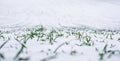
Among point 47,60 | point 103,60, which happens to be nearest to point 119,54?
point 103,60

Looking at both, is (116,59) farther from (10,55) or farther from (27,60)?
(10,55)

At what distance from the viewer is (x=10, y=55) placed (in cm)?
230

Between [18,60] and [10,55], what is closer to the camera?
[18,60]

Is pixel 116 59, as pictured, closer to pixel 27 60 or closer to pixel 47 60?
pixel 47 60

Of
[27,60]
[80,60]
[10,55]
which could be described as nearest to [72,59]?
[80,60]

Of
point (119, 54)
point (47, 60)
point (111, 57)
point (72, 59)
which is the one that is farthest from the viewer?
point (119, 54)

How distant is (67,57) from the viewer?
2295mm

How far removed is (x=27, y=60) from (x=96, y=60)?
0.74m

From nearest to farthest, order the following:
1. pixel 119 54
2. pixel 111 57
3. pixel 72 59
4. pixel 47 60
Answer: pixel 47 60 < pixel 72 59 < pixel 111 57 < pixel 119 54

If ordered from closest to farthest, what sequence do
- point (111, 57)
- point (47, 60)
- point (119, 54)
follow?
point (47, 60) → point (111, 57) → point (119, 54)

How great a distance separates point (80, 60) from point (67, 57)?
0.16 metres

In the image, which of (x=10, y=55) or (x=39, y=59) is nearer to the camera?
(x=39, y=59)

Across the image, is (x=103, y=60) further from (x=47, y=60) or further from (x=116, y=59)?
(x=47, y=60)


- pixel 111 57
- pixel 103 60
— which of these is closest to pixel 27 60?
pixel 103 60
